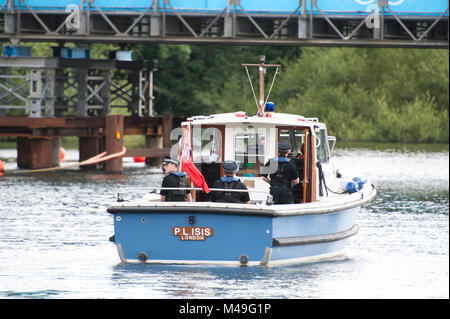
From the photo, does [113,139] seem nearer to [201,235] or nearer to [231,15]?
[231,15]

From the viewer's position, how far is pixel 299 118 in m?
19.7

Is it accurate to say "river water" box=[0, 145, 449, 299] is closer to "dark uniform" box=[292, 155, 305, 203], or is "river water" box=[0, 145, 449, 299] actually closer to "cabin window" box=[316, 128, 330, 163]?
"dark uniform" box=[292, 155, 305, 203]

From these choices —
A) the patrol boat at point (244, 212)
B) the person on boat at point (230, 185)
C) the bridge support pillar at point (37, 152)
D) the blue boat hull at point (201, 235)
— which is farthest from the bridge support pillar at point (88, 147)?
the blue boat hull at point (201, 235)

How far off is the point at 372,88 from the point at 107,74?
1244 inches

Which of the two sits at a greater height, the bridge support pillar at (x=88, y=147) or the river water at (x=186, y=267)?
the bridge support pillar at (x=88, y=147)

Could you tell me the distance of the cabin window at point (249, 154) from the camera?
19859mm

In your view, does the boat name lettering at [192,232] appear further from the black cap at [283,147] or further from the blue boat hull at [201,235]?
the black cap at [283,147]

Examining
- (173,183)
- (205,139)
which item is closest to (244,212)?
(173,183)

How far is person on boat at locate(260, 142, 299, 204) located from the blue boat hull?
85 centimetres

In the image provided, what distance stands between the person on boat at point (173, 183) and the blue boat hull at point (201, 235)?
2.77 feet

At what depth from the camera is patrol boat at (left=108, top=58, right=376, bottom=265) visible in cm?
1759

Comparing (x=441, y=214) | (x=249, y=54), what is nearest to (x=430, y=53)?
(x=249, y=54)

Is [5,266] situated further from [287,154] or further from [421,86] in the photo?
[421,86]

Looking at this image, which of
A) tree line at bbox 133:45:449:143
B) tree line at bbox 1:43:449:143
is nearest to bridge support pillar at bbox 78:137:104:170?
tree line at bbox 1:43:449:143
